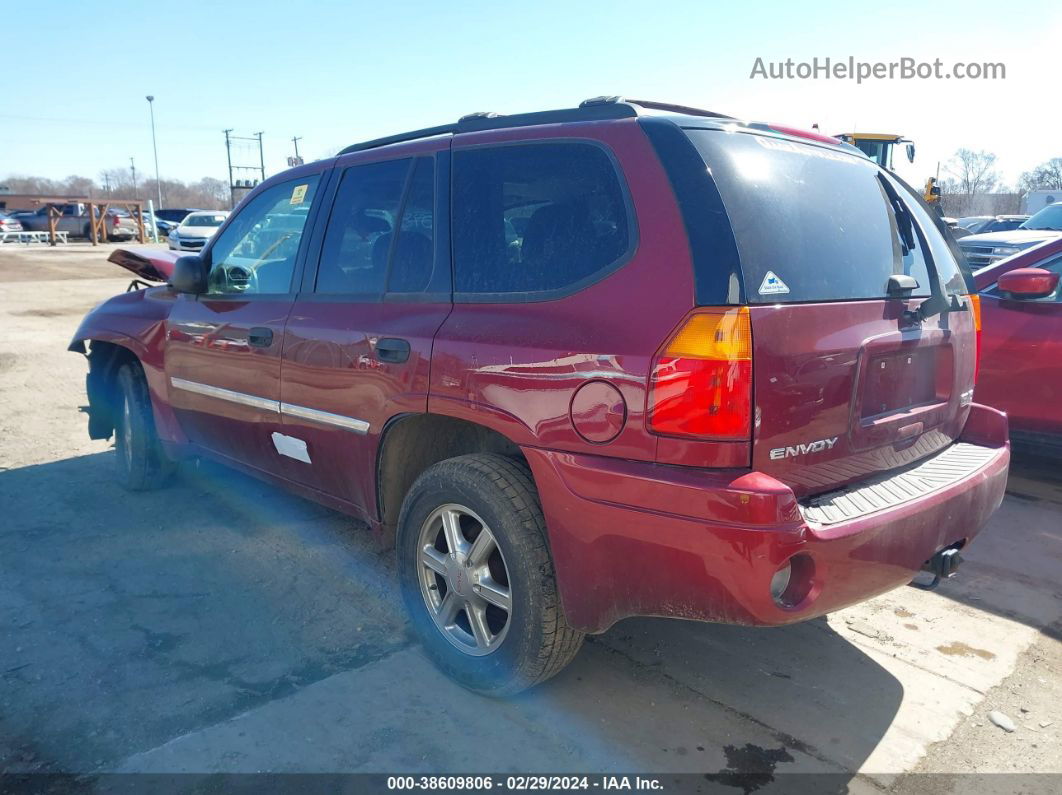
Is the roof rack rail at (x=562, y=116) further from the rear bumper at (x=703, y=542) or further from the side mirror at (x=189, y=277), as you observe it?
the side mirror at (x=189, y=277)

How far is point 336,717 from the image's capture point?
2.78 metres

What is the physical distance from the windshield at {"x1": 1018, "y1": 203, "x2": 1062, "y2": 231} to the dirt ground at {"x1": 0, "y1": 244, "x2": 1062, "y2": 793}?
12264 millimetres

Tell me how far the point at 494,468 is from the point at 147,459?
3.17 meters

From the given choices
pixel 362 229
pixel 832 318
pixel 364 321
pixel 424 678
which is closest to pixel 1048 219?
pixel 832 318

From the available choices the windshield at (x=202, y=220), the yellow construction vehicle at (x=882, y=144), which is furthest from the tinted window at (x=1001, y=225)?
the windshield at (x=202, y=220)

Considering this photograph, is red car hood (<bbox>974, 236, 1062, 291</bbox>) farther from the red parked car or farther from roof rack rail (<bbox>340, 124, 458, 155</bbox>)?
roof rack rail (<bbox>340, 124, 458, 155</bbox>)

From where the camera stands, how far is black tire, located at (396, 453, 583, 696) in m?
2.66

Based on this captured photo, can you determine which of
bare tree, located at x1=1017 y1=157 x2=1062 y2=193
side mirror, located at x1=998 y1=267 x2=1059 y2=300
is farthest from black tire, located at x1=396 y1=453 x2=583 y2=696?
bare tree, located at x1=1017 y1=157 x2=1062 y2=193

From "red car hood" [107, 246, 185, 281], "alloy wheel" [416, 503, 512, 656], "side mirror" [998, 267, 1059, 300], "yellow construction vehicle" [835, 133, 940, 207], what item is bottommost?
"alloy wheel" [416, 503, 512, 656]

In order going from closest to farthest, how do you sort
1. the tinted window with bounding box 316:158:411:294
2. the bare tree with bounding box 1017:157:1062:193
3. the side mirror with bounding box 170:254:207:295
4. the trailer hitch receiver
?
the trailer hitch receiver < the tinted window with bounding box 316:158:411:294 < the side mirror with bounding box 170:254:207:295 < the bare tree with bounding box 1017:157:1062:193

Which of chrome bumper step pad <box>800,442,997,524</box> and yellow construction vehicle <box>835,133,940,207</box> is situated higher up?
yellow construction vehicle <box>835,133,940,207</box>

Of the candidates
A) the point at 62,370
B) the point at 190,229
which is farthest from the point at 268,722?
the point at 190,229

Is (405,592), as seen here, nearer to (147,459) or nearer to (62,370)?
(147,459)

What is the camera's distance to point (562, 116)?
2814 mm
